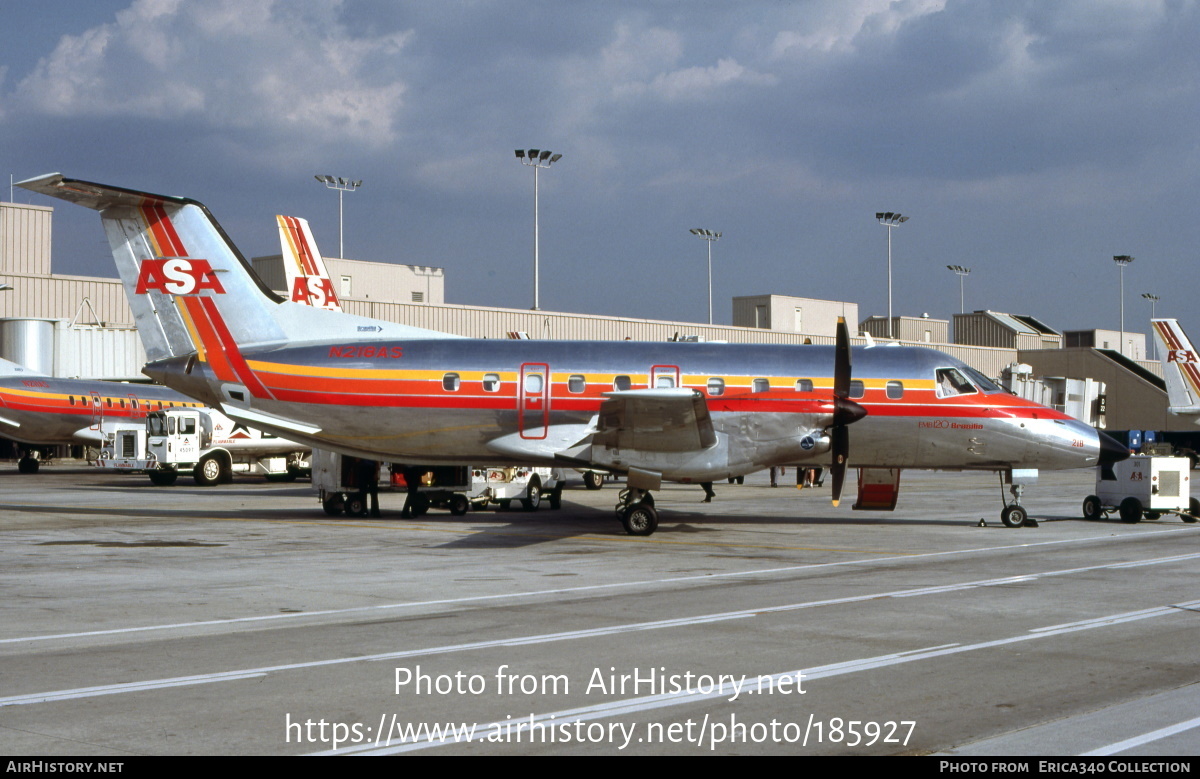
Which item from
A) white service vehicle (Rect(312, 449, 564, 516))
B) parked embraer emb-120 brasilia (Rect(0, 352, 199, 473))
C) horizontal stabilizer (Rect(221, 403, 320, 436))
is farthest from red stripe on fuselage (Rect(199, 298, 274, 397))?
parked embraer emb-120 brasilia (Rect(0, 352, 199, 473))

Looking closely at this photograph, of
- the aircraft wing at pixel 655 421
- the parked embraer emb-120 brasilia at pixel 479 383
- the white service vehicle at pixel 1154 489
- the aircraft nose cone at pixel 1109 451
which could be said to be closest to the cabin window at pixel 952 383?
the parked embraer emb-120 brasilia at pixel 479 383

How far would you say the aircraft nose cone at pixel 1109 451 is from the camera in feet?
76.4

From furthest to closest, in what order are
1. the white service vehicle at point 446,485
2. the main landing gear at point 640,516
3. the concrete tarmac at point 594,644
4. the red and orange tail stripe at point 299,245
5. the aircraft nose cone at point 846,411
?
the red and orange tail stripe at point 299,245, the white service vehicle at point 446,485, the main landing gear at point 640,516, the aircraft nose cone at point 846,411, the concrete tarmac at point 594,644

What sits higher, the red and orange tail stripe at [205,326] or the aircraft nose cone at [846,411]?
the red and orange tail stripe at [205,326]

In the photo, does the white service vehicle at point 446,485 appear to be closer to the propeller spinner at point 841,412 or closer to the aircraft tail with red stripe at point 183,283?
the aircraft tail with red stripe at point 183,283

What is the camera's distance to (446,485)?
26734 millimetres

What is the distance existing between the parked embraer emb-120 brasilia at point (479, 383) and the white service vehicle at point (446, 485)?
2.98 m

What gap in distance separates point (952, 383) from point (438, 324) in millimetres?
39047

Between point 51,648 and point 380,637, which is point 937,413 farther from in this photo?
point 51,648

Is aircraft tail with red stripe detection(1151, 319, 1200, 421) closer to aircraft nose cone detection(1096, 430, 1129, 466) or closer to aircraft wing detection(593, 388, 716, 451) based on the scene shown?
aircraft nose cone detection(1096, 430, 1129, 466)

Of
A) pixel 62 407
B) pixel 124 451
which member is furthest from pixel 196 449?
pixel 62 407

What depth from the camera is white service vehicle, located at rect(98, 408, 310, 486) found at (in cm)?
3831

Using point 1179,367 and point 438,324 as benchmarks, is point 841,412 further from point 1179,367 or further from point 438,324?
point 438,324

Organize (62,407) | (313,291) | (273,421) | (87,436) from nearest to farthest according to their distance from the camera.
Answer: (273,421)
(313,291)
(62,407)
(87,436)
